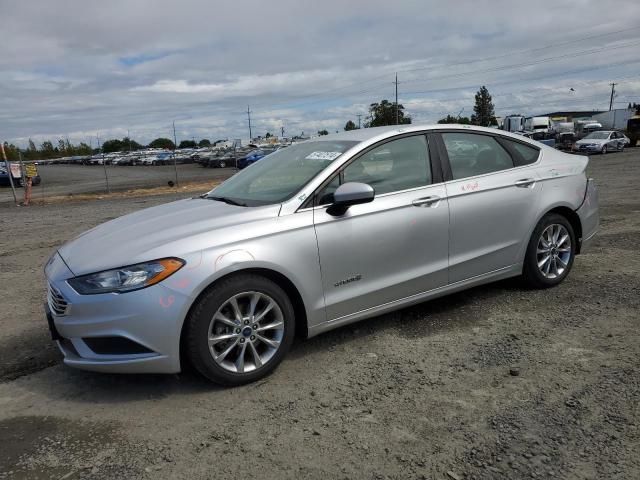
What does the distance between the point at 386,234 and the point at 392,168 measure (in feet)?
1.92

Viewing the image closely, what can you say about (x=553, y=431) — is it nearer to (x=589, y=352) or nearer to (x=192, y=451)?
(x=589, y=352)

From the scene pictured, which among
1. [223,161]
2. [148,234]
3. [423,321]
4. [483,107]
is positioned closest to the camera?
[148,234]

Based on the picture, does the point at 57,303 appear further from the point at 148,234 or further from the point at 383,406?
the point at 383,406

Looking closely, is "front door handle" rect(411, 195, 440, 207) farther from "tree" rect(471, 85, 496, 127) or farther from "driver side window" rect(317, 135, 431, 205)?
"tree" rect(471, 85, 496, 127)

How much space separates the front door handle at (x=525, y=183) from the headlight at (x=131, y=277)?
297cm

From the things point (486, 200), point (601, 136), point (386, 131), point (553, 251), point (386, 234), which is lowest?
point (601, 136)

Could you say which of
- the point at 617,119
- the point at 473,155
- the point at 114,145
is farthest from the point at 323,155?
the point at 114,145

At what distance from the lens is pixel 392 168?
4129 mm

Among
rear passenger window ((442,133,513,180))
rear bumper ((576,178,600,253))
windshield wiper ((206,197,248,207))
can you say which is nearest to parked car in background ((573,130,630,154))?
rear bumper ((576,178,600,253))

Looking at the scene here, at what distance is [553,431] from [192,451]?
186cm

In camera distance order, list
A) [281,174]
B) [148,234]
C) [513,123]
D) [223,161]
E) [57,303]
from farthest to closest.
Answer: [513,123]
[223,161]
[281,174]
[148,234]
[57,303]

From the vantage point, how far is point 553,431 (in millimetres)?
2754

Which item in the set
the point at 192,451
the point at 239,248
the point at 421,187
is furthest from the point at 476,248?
the point at 192,451

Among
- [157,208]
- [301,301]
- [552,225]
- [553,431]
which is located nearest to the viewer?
[553,431]
